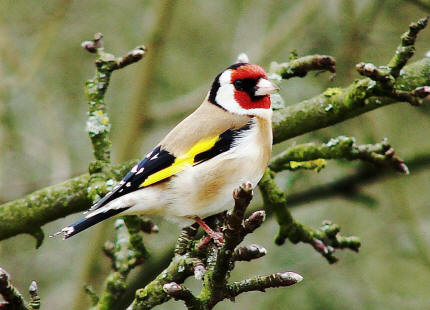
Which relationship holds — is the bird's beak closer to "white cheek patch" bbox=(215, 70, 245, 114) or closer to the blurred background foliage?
"white cheek patch" bbox=(215, 70, 245, 114)

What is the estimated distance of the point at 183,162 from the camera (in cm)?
345

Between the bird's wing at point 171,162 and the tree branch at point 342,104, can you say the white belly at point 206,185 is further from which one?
the tree branch at point 342,104

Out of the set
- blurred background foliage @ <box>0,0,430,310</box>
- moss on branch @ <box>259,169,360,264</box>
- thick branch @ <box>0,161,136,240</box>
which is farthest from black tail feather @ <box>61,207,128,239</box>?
blurred background foliage @ <box>0,0,430,310</box>

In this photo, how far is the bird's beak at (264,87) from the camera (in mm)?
3605

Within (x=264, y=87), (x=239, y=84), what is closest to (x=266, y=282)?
(x=264, y=87)

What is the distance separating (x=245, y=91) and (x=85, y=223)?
4.10ft

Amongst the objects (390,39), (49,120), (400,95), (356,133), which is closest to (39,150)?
(49,120)

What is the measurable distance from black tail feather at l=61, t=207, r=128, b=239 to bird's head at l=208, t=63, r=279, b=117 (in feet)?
3.10

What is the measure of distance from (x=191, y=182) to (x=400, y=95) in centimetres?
123

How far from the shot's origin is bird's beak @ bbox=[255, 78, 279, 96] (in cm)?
360

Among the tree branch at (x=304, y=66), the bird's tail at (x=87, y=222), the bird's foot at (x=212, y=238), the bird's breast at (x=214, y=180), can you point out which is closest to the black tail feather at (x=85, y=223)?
the bird's tail at (x=87, y=222)

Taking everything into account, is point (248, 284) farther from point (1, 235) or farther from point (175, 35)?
point (175, 35)

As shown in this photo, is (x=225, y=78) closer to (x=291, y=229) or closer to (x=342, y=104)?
(x=342, y=104)

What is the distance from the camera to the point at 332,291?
6.23 metres
